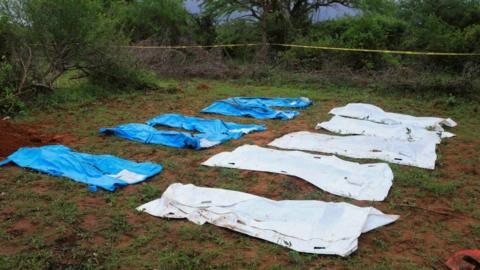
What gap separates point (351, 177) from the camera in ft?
14.5

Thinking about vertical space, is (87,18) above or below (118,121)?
above

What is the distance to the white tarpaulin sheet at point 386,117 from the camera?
6.73 meters

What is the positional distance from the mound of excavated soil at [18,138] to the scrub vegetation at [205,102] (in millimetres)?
28

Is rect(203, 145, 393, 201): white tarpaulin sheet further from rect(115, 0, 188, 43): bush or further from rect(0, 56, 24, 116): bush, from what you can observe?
rect(115, 0, 188, 43): bush

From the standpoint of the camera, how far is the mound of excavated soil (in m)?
5.25

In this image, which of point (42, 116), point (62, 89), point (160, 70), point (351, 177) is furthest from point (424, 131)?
point (160, 70)

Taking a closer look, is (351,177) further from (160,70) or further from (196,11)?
(196,11)

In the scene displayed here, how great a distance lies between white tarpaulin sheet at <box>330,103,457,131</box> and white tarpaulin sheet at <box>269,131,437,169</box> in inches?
47.0

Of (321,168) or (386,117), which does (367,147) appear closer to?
(321,168)

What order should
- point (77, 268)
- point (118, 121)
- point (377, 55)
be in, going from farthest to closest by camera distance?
point (377, 55), point (118, 121), point (77, 268)

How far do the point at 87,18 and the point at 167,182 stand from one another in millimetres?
5273

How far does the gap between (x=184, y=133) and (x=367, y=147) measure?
2555 millimetres

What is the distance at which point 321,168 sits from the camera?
4641 mm

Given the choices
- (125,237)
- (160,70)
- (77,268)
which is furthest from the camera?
(160,70)
